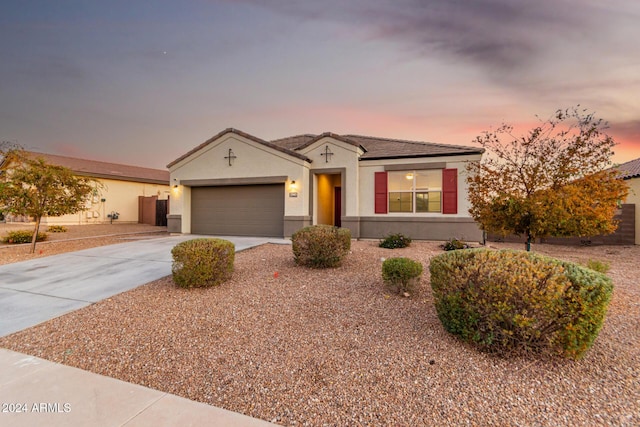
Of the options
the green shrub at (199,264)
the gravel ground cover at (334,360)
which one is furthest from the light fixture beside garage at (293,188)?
the gravel ground cover at (334,360)

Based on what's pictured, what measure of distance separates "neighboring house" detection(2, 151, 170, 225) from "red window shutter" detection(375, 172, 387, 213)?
14.8 metres

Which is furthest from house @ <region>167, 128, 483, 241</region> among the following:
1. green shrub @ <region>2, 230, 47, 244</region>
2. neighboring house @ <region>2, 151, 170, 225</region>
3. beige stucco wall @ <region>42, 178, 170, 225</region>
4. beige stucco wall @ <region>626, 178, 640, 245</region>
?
beige stucco wall @ <region>42, 178, 170, 225</region>

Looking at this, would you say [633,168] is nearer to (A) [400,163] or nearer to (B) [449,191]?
(B) [449,191]

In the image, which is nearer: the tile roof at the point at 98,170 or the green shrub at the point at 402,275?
the green shrub at the point at 402,275

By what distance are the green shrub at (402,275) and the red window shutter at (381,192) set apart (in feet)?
22.6

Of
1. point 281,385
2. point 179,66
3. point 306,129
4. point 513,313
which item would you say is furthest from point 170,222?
point 513,313

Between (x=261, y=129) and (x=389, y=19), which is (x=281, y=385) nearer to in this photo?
(x=389, y=19)

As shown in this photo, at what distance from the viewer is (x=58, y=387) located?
2527mm

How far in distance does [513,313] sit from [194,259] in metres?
4.63

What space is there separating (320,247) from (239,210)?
7379 mm

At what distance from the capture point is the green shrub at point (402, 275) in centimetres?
462

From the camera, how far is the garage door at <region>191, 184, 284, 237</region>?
1208 centimetres

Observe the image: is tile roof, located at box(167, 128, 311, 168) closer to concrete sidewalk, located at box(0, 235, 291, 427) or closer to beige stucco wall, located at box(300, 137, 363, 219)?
beige stucco wall, located at box(300, 137, 363, 219)

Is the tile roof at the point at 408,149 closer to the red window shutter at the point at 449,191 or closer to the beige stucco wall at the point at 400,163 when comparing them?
the beige stucco wall at the point at 400,163
